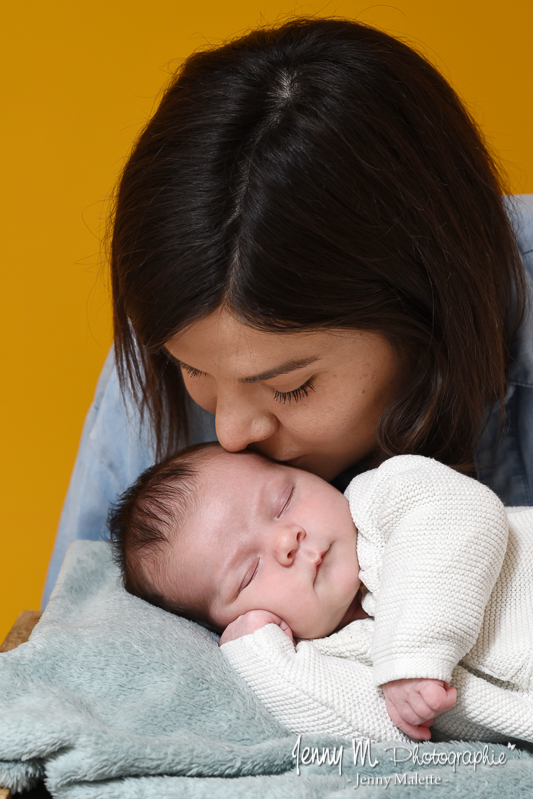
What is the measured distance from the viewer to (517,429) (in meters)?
1.31

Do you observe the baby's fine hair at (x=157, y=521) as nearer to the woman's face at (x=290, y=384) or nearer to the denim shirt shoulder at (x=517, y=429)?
the woman's face at (x=290, y=384)

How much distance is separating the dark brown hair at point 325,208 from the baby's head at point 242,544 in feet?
0.57

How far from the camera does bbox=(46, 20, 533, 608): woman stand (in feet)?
2.93

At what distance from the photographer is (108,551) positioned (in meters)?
1.26

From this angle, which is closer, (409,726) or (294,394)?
(409,726)

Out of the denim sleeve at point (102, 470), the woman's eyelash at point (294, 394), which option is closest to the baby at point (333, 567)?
the woman's eyelash at point (294, 394)

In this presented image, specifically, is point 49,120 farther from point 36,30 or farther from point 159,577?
point 159,577

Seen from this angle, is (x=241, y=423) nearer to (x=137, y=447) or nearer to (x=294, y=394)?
(x=294, y=394)

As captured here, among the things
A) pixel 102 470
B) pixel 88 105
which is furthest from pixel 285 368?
pixel 88 105

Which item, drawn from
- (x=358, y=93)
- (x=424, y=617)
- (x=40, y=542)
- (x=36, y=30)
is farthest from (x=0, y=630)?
(x=358, y=93)

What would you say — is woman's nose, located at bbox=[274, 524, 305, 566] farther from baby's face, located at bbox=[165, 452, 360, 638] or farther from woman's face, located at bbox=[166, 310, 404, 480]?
woman's face, located at bbox=[166, 310, 404, 480]

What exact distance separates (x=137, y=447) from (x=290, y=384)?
1.91 feet

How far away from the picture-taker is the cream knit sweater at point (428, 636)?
82 cm

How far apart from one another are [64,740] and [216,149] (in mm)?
704
